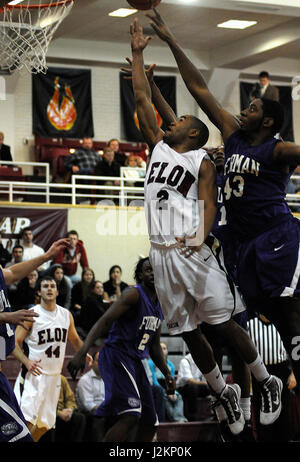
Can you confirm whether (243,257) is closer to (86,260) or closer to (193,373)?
(193,373)

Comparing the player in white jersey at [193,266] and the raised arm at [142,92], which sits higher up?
the raised arm at [142,92]

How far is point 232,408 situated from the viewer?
18.5 feet

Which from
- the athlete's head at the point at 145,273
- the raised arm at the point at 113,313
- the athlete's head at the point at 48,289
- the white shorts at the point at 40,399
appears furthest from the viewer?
the athlete's head at the point at 48,289

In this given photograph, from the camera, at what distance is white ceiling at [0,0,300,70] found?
1695 centimetres

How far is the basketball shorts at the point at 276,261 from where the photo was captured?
17.5ft

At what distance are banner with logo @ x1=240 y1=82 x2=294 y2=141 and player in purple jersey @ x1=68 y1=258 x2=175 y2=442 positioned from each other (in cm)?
1420

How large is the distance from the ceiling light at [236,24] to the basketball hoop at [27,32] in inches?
389

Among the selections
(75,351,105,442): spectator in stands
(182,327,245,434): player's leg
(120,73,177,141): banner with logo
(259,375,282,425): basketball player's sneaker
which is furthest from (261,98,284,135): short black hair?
(120,73,177,141): banner with logo

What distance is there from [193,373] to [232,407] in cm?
588

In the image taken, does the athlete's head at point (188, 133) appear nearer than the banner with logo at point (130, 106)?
Yes

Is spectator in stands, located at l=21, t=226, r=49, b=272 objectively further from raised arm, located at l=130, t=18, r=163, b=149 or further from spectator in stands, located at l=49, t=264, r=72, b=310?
raised arm, located at l=130, t=18, r=163, b=149

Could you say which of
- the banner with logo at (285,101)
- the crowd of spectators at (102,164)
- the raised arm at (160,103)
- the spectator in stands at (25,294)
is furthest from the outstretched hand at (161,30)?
the banner with logo at (285,101)
